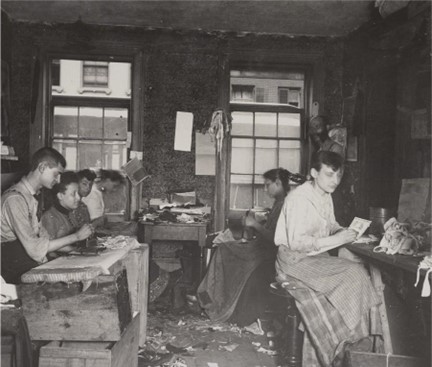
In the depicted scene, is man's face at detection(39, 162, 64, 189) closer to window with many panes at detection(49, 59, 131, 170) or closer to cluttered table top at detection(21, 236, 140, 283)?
cluttered table top at detection(21, 236, 140, 283)

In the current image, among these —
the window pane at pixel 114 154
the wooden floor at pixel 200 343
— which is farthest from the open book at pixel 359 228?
the window pane at pixel 114 154

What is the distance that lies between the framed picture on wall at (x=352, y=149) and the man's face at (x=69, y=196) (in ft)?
11.5

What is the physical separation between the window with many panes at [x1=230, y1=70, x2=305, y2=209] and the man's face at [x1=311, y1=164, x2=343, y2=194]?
3.01 meters

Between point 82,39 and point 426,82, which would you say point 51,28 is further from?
point 426,82

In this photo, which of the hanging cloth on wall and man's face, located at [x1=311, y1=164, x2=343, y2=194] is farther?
the hanging cloth on wall

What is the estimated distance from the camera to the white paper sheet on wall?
6.73 metres

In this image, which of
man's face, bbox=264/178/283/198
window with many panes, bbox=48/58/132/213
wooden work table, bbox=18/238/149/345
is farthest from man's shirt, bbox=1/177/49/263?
window with many panes, bbox=48/58/132/213

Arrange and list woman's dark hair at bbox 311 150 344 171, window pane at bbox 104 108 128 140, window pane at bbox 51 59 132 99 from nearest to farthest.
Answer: woman's dark hair at bbox 311 150 344 171 < window pane at bbox 104 108 128 140 < window pane at bbox 51 59 132 99

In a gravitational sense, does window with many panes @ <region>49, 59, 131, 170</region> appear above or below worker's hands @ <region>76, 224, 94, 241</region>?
above

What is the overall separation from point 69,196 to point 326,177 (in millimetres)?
2398

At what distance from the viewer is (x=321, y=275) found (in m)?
3.57

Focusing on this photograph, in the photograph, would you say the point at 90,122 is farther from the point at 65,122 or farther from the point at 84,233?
the point at 84,233

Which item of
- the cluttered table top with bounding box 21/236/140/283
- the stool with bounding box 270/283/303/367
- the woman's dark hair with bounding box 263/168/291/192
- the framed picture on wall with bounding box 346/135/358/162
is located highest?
the framed picture on wall with bounding box 346/135/358/162

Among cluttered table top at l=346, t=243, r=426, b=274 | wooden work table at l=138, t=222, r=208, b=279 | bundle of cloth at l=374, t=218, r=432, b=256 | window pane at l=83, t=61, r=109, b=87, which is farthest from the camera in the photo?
window pane at l=83, t=61, r=109, b=87
